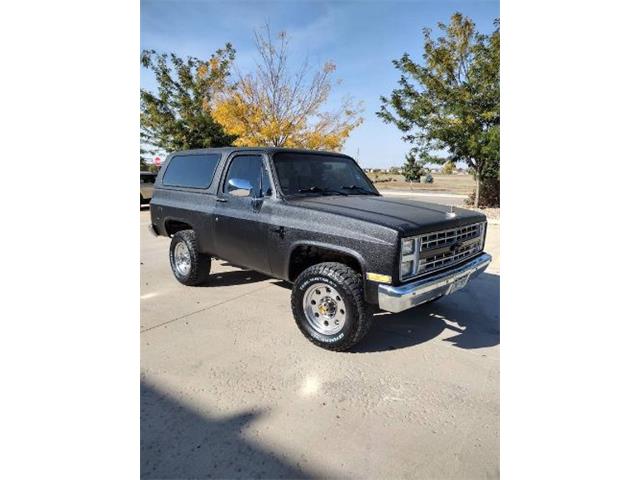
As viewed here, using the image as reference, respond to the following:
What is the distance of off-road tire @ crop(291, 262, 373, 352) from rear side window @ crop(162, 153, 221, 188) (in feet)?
6.89

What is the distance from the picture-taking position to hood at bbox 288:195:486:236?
3150mm

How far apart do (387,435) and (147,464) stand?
4.50 feet

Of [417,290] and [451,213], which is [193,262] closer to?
[417,290]

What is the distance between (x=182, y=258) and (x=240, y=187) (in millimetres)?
1965

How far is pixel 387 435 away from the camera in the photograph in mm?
2357

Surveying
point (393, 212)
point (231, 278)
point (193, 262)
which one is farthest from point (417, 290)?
point (231, 278)

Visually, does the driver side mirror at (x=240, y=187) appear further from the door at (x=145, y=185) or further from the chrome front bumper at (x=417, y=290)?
the door at (x=145, y=185)

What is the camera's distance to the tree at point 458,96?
40.1ft

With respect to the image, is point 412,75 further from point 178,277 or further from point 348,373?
point 348,373

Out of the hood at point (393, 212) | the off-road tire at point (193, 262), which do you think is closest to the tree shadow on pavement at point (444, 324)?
the hood at point (393, 212)

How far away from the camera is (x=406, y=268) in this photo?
3.10 m

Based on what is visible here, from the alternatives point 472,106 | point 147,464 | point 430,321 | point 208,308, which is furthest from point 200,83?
point 147,464

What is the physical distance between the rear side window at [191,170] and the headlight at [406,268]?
9.02 feet

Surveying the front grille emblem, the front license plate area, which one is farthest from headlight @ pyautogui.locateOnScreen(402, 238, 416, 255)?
the front grille emblem
